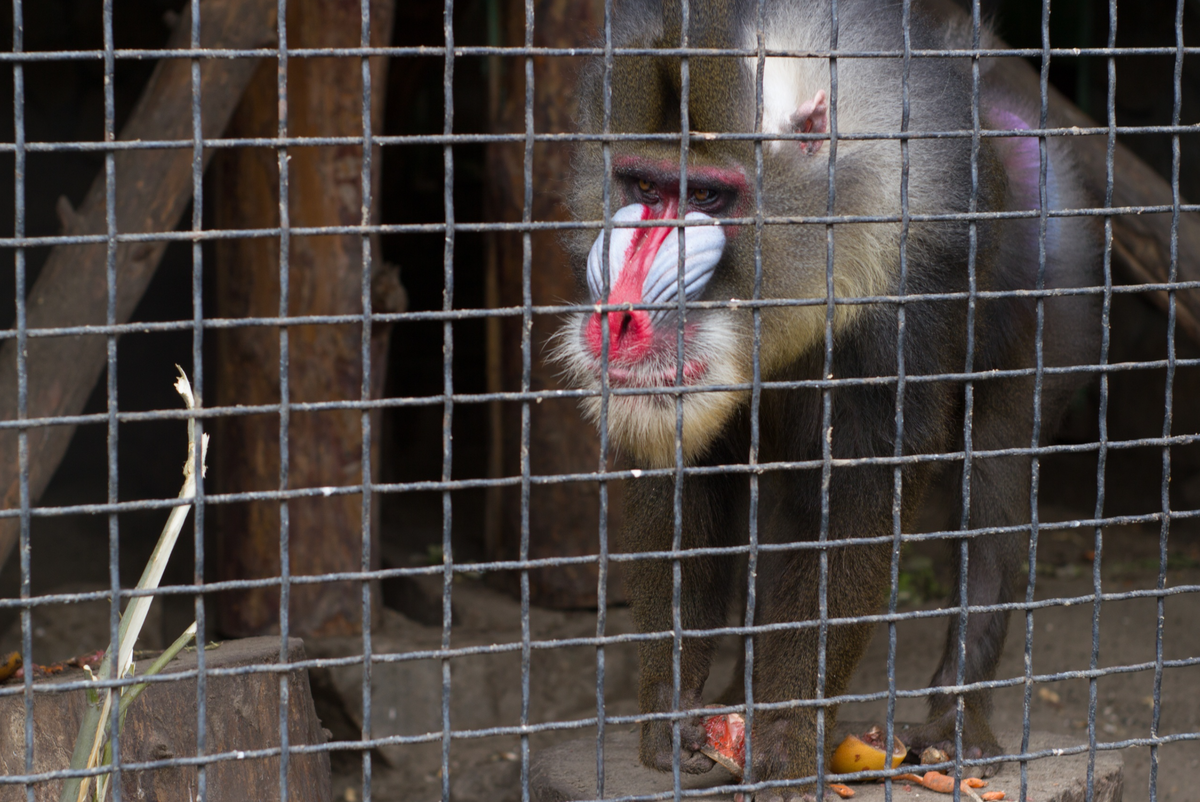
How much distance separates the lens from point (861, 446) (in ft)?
8.37

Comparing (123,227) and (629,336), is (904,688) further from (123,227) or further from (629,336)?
(123,227)

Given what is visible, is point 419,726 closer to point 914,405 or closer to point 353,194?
point 353,194

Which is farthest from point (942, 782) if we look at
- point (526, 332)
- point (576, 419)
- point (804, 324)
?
point (576, 419)

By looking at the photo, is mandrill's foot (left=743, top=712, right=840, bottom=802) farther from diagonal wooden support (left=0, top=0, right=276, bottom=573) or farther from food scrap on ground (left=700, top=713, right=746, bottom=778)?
diagonal wooden support (left=0, top=0, right=276, bottom=573)

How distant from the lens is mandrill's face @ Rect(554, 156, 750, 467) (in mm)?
2258

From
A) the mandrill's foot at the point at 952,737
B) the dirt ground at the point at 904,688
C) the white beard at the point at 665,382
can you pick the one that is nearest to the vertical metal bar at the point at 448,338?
the white beard at the point at 665,382

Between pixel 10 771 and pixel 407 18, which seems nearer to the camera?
pixel 10 771

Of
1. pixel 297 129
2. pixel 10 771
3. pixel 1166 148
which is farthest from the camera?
pixel 1166 148

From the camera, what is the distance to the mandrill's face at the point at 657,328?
2258mm

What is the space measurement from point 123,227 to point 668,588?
1.89 m

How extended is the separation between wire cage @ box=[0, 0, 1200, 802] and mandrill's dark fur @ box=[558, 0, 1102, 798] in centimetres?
1

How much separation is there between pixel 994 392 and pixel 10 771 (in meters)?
2.33

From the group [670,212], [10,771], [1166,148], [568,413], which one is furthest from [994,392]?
[1166,148]

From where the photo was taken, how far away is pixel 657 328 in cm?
227
